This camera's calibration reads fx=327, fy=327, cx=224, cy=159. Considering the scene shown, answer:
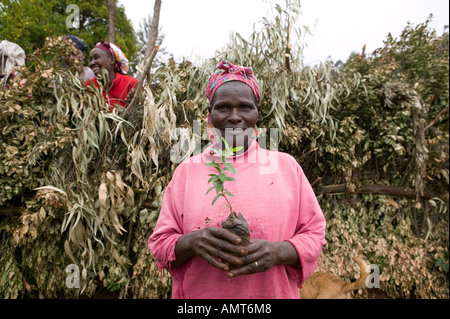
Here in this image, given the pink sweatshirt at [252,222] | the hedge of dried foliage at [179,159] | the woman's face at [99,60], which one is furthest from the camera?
the woman's face at [99,60]

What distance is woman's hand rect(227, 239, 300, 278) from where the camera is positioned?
1055mm

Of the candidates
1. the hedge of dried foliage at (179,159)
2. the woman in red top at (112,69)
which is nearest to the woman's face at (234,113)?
the hedge of dried foliage at (179,159)

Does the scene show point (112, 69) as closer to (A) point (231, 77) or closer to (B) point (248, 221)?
(A) point (231, 77)

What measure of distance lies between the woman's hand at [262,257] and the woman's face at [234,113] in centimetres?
41

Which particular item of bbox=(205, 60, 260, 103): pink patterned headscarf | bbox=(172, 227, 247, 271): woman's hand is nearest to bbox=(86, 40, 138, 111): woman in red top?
bbox=(205, 60, 260, 103): pink patterned headscarf

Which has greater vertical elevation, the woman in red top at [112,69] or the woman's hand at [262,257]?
the woman in red top at [112,69]

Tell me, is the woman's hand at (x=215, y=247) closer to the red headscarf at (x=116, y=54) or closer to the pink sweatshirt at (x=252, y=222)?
the pink sweatshirt at (x=252, y=222)

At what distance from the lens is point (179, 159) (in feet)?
8.12

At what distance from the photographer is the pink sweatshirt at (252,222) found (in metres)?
1.17

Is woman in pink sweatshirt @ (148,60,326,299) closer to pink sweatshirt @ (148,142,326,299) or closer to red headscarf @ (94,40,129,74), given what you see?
pink sweatshirt @ (148,142,326,299)

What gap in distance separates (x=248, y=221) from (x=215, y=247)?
172mm

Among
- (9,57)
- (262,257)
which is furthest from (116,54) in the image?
(262,257)

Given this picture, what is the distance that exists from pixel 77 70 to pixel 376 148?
8.70ft
